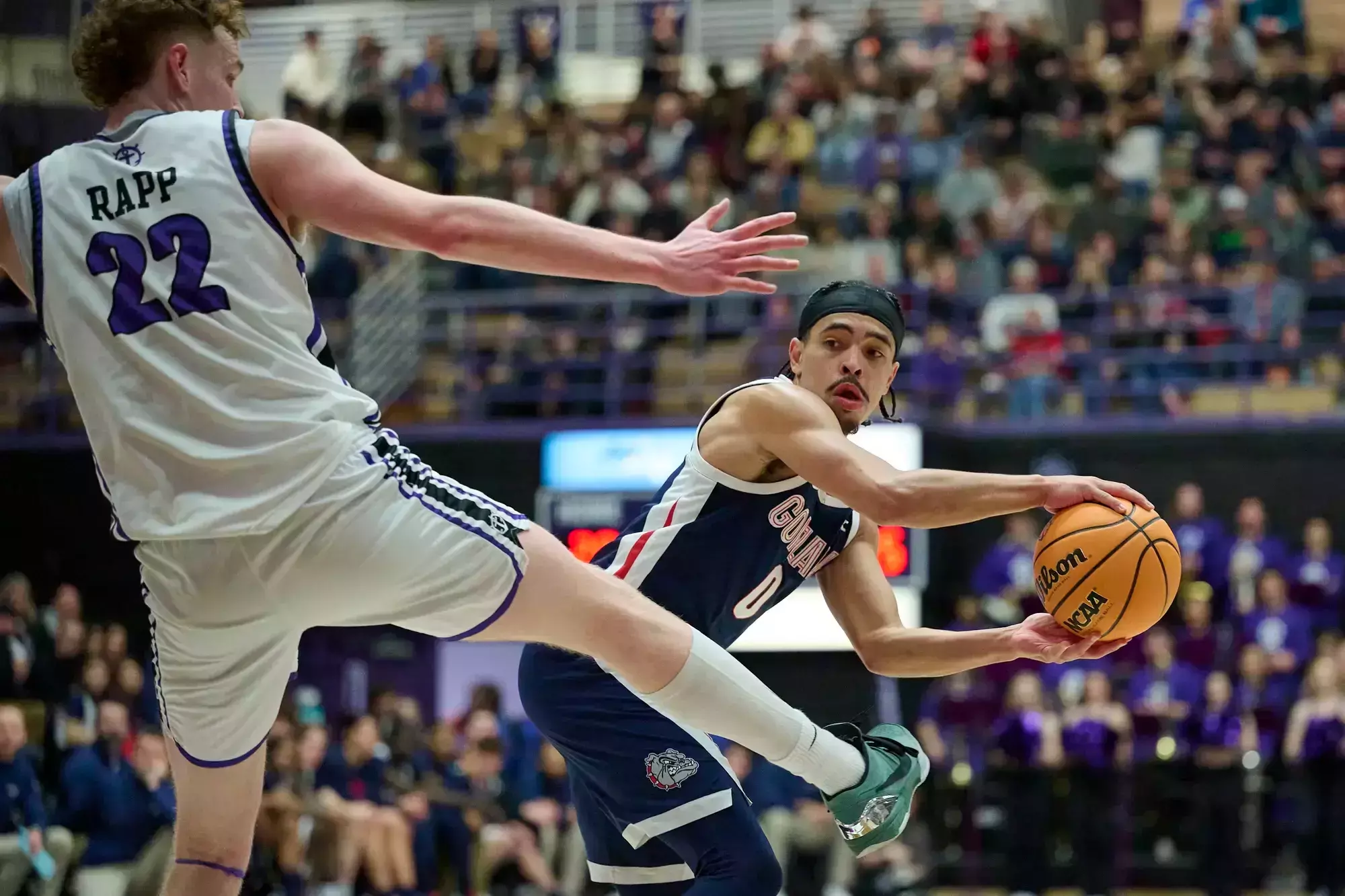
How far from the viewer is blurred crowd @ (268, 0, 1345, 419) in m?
14.9

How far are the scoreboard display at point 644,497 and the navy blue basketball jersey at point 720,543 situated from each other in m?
8.24

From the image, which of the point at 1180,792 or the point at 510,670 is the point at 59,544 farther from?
the point at 1180,792

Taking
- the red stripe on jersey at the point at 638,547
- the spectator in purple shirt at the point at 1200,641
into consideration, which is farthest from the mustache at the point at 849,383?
the spectator in purple shirt at the point at 1200,641

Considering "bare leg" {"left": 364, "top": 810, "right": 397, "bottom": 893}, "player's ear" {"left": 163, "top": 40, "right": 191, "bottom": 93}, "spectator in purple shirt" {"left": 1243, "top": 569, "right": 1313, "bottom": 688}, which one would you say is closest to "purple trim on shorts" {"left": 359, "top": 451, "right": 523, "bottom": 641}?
"player's ear" {"left": 163, "top": 40, "right": 191, "bottom": 93}

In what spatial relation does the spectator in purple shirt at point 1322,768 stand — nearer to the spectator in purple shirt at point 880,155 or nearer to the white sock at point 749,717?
the spectator in purple shirt at point 880,155

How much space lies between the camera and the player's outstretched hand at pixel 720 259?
381cm

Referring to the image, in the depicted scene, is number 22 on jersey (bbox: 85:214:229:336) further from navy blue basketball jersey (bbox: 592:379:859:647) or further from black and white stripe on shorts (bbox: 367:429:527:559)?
navy blue basketball jersey (bbox: 592:379:859:647)

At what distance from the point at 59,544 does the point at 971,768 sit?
9808 mm

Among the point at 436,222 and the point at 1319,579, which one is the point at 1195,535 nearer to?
the point at 1319,579

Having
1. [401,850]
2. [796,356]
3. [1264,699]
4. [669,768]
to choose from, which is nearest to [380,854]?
[401,850]

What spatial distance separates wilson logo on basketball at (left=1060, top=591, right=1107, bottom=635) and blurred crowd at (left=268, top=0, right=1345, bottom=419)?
10.1 meters

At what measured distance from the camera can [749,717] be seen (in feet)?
14.3

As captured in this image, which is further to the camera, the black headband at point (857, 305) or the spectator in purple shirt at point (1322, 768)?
the spectator in purple shirt at point (1322, 768)

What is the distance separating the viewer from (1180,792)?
491 inches
